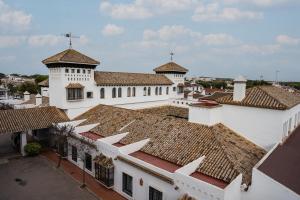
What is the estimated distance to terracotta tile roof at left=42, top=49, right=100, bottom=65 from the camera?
2335 centimetres

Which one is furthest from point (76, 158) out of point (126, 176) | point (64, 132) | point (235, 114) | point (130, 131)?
point (235, 114)

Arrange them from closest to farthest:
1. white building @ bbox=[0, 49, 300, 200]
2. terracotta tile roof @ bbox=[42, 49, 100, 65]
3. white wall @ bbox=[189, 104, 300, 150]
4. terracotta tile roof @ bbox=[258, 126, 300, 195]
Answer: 1. terracotta tile roof @ bbox=[258, 126, 300, 195]
2. white building @ bbox=[0, 49, 300, 200]
3. white wall @ bbox=[189, 104, 300, 150]
4. terracotta tile roof @ bbox=[42, 49, 100, 65]

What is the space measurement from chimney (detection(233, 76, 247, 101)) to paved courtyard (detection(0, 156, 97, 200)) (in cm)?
1262

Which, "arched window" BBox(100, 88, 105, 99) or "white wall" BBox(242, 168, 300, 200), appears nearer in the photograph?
"white wall" BBox(242, 168, 300, 200)

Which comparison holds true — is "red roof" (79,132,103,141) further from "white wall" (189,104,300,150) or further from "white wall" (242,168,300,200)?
"white wall" (242,168,300,200)

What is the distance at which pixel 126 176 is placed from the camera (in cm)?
1551

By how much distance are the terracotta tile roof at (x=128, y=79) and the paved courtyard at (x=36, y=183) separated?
35.6 ft

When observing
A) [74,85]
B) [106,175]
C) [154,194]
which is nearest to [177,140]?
[154,194]

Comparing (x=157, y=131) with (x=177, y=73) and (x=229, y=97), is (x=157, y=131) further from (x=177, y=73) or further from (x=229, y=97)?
(x=177, y=73)

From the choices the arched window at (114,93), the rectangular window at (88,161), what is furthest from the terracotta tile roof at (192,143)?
the arched window at (114,93)

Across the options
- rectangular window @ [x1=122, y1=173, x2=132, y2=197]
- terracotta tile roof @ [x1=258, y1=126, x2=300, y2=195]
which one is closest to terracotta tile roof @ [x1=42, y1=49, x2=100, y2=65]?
rectangular window @ [x1=122, y1=173, x2=132, y2=197]

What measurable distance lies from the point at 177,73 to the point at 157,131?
67.5 ft

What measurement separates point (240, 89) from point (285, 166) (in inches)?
289

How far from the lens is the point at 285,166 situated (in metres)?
11.7
